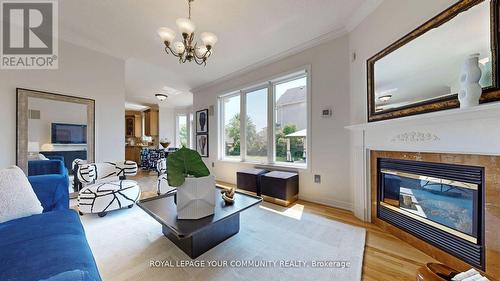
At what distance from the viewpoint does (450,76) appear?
1.50 metres

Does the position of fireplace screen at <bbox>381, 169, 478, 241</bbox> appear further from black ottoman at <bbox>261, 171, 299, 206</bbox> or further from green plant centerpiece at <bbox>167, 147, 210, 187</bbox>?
green plant centerpiece at <bbox>167, 147, 210, 187</bbox>

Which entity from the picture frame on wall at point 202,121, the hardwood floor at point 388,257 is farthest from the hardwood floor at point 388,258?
the picture frame on wall at point 202,121

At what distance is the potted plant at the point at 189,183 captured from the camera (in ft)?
4.96

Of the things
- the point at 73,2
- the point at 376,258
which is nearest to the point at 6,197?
the point at 73,2

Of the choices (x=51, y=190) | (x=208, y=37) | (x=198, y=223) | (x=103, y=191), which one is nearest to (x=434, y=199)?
(x=198, y=223)

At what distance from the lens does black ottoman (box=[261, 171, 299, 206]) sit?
2.86 meters

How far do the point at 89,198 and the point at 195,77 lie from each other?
10.7 feet

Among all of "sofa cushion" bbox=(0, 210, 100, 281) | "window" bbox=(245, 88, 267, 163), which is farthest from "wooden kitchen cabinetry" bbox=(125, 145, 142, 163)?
"sofa cushion" bbox=(0, 210, 100, 281)

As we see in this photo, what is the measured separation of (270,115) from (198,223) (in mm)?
2663

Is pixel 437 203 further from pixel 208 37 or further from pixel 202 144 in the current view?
pixel 202 144

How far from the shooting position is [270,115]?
3.71 meters

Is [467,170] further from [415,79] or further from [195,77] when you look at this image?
[195,77]

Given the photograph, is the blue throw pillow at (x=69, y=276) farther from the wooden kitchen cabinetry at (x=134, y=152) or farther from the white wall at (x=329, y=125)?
the wooden kitchen cabinetry at (x=134, y=152)

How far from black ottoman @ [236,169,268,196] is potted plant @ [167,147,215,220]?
67.9 inches
